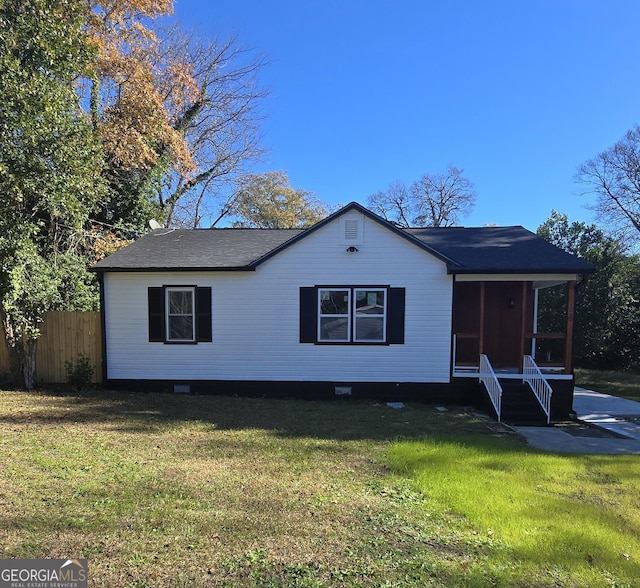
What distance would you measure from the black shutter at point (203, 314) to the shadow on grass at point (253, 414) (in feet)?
4.69

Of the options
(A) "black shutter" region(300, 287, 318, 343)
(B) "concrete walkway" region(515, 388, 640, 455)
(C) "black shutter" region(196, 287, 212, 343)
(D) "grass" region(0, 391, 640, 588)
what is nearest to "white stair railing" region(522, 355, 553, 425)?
(B) "concrete walkway" region(515, 388, 640, 455)

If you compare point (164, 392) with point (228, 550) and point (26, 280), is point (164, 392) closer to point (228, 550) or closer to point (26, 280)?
point (26, 280)

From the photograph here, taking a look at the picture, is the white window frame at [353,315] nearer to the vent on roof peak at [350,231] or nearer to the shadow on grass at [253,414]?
the vent on roof peak at [350,231]

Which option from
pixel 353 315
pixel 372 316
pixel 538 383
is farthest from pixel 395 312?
pixel 538 383

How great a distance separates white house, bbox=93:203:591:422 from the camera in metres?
9.62

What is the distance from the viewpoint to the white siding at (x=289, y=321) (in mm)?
9641

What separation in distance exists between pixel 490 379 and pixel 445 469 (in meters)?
4.56

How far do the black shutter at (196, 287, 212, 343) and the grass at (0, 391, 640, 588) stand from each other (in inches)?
128

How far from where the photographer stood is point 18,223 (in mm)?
8633

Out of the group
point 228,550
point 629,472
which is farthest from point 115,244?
point 629,472

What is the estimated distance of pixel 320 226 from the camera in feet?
31.7

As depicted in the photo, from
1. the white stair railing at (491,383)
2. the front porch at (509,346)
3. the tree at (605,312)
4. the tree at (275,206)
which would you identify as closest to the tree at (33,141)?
the front porch at (509,346)

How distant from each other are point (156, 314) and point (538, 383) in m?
8.79

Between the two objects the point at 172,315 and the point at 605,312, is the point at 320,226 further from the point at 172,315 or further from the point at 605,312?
the point at 605,312
